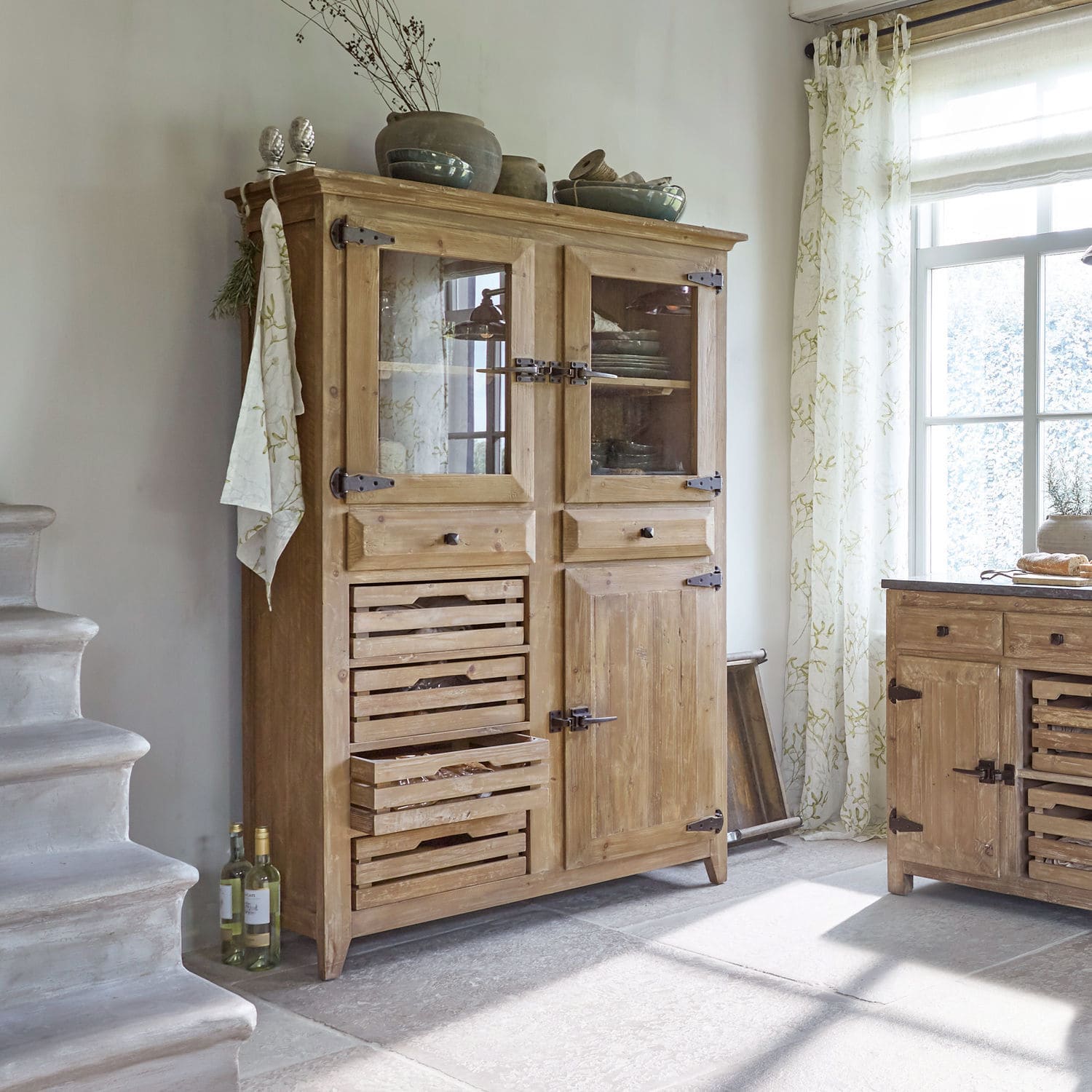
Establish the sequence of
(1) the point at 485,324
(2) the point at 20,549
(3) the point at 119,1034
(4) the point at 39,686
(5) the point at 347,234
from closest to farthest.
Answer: (3) the point at 119,1034 < (4) the point at 39,686 < (2) the point at 20,549 < (5) the point at 347,234 < (1) the point at 485,324

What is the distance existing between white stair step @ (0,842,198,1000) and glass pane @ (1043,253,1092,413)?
3.12m

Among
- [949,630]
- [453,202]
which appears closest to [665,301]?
[453,202]

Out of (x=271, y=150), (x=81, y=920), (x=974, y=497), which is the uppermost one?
(x=271, y=150)

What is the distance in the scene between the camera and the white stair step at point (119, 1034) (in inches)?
69.9

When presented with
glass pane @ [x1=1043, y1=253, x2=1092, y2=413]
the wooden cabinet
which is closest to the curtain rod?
glass pane @ [x1=1043, y1=253, x2=1092, y2=413]

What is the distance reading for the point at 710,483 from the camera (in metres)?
3.53

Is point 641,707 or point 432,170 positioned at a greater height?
A: point 432,170

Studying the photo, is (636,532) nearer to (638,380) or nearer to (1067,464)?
(638,380)

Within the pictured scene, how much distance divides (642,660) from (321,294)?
1270 mm

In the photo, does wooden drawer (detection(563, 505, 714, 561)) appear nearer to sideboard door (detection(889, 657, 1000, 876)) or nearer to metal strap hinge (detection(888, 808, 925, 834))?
sideboard door (detection(889, 657, 1000, 876))

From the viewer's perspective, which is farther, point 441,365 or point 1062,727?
point 1062,727

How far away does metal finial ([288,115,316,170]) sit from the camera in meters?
2.95

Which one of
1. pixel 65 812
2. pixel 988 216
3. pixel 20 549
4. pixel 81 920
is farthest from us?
pixel 988 216

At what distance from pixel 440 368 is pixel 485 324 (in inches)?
6.5
